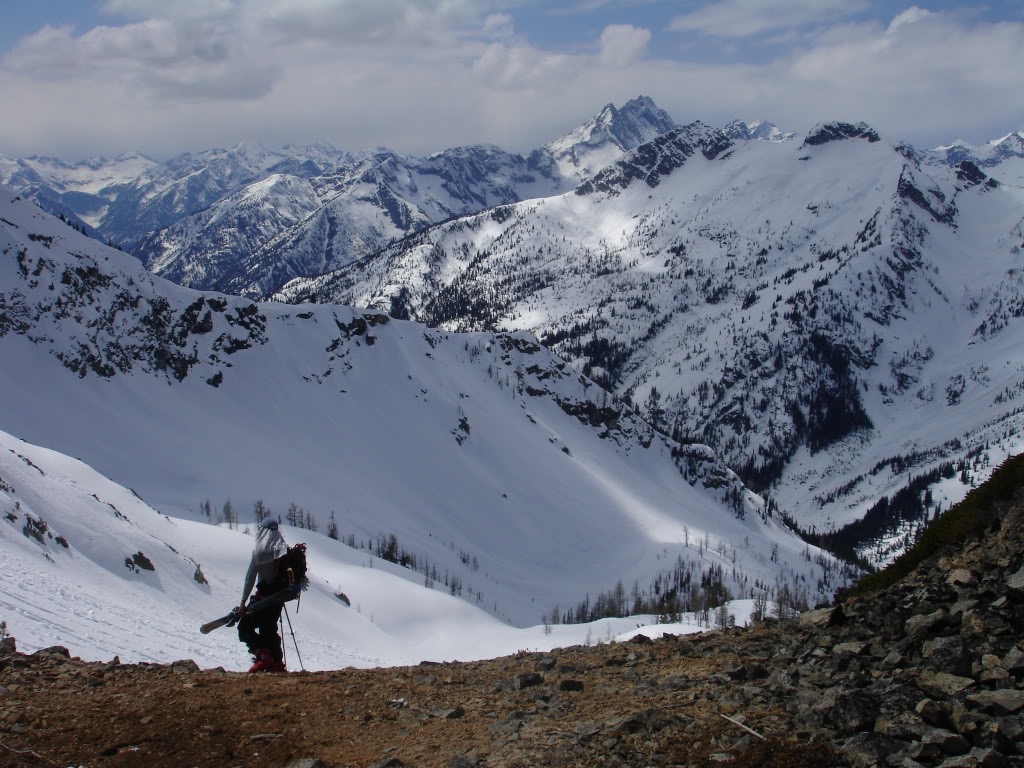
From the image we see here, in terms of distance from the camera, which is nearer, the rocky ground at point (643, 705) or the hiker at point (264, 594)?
the rocky ground at point (643, 705)

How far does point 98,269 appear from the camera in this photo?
580 feet

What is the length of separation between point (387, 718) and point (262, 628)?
533cm

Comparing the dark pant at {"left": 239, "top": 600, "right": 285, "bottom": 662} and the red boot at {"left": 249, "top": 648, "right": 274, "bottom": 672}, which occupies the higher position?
the dark pant at {"left": 239, "top": 600, "right": 285, "bottom": 662}

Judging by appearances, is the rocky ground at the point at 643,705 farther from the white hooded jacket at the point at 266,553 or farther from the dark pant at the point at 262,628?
the white hooded jacket at the point at 266,553

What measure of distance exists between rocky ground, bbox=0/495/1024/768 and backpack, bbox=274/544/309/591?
85.3 inches

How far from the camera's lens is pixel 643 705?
1328cm

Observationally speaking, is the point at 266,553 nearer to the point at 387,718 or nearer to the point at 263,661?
the point at 263,661

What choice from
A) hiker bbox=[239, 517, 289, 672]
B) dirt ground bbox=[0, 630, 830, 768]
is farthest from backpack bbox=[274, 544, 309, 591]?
dirt ground bbox=[0, 630, 830, 768]

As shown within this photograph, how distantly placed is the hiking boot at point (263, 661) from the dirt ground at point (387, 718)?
85 centimetres

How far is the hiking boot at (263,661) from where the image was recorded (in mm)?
17500

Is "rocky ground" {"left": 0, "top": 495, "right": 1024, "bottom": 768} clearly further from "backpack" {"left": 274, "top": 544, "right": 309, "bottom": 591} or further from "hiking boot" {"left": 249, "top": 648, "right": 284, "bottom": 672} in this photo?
"backpack" {"left": 274, "top": 544, "right": 309, "bottom": 591}

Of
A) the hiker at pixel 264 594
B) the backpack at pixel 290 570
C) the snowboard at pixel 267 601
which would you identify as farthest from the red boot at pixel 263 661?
the backpack at pixel 290 570

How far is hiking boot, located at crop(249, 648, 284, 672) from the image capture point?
1750cm

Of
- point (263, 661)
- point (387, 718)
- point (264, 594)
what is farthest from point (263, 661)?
point (387, 718)
